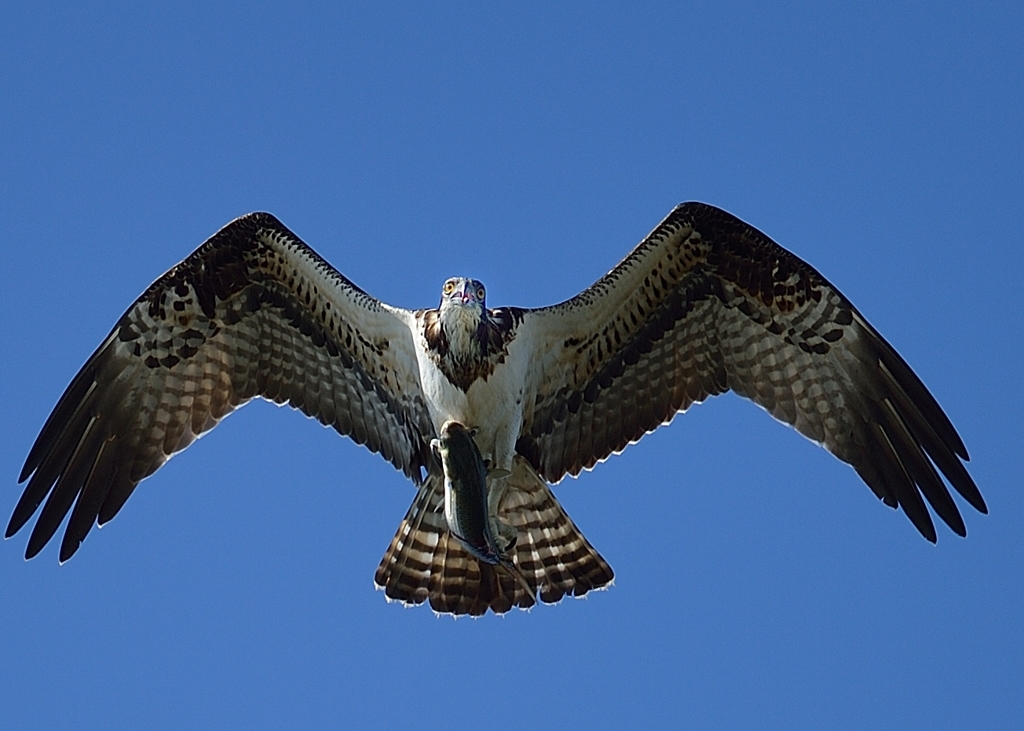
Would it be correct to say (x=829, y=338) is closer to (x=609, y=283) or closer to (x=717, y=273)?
(x=717, y=273)

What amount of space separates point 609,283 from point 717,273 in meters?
0.80

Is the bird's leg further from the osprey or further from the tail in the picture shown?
the tail

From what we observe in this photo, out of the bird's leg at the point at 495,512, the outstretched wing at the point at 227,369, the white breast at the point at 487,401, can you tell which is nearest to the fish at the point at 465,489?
the white breast at the point at 487,401

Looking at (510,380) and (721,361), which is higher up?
(721,361)

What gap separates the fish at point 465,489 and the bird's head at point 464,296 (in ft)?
2.42

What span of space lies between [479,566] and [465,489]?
1.33m

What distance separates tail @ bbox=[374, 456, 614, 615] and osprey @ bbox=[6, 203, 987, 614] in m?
0.01

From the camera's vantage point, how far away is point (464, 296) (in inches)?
368

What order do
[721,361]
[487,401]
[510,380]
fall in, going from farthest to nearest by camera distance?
[721,361], [510,380], [487,401]

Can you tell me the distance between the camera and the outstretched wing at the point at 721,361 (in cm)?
994

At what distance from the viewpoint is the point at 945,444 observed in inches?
381

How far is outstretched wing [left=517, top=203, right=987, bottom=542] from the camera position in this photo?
32.6 ft

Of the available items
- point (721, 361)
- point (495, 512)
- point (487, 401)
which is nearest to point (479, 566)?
point (495, 512)

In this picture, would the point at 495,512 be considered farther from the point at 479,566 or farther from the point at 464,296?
the point at 464,296
